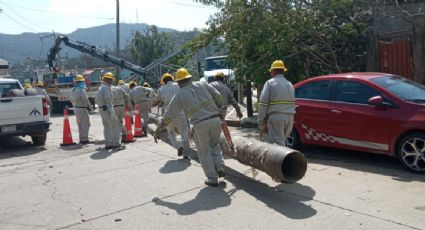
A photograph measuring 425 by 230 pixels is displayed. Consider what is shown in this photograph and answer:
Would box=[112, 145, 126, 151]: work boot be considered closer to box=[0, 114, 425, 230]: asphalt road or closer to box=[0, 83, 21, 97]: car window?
box=[0, 114, 425, 230]: asphalt road

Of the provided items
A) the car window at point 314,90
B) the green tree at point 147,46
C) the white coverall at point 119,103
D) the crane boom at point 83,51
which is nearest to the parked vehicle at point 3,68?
the crane boom at point 83,51

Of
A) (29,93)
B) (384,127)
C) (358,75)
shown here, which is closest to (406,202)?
(384,127)

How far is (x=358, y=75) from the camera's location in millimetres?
7898

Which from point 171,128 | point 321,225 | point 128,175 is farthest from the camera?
point 171,128

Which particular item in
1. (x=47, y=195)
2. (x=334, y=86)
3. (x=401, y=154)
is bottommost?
(x=47, y=195)

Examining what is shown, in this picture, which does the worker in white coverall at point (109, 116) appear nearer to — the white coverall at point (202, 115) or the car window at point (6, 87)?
the car window at point (6, 87)

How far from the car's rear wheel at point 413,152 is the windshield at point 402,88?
691mm

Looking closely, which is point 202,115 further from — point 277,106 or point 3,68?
point 3,68

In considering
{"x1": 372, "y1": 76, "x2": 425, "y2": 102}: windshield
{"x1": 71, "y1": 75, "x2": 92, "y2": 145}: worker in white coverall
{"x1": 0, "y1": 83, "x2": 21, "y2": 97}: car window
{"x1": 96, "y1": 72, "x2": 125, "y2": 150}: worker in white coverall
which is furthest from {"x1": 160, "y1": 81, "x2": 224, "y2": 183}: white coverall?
{"x1": 0, "y1": 83, "x2": 21, "y2": 97}: car window

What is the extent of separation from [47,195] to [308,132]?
4.55 metres

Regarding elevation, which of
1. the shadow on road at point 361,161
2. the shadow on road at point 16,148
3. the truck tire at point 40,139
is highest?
the shadow on road at point 361,161

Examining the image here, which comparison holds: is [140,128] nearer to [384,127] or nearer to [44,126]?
[44,126]

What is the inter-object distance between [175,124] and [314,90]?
9.78 ft

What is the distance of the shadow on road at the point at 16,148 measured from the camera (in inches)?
428
